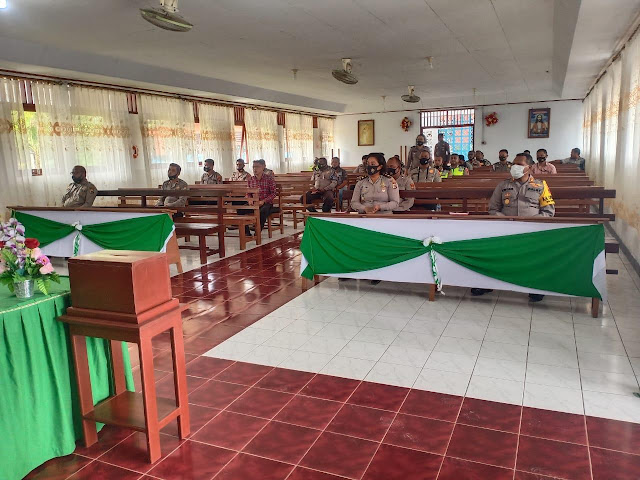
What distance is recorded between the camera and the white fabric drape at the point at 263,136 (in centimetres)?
1355

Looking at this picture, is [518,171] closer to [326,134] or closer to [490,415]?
[490,415]

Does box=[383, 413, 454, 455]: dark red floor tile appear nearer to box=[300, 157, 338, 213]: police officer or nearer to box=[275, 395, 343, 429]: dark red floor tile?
box=[275, 395, 343, 429]: dark red floor tile

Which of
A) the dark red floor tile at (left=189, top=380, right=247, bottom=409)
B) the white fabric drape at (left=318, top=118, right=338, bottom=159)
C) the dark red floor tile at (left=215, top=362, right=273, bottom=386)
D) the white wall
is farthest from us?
the white fabric drape at (left=318, top=118, right=338, bottom=159)

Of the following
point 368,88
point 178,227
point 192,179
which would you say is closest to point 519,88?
point 368,88

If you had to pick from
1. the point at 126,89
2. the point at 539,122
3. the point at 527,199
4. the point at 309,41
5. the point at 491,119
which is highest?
the point at 309,41

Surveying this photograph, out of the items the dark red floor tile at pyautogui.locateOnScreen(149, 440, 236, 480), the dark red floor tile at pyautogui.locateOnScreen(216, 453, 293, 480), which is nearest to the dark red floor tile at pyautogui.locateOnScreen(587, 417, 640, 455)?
the dark red floor tile at pyautogui.locateOnScreen(216, 453, 293, 480)

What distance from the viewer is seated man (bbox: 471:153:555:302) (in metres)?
4.75

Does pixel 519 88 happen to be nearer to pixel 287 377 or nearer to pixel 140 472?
pixel 287 377

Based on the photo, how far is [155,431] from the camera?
238 cm

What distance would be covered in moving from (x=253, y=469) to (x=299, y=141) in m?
14.4

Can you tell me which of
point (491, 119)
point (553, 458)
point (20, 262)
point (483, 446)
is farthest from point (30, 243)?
point (491, 119)

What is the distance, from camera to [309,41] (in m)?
7.29

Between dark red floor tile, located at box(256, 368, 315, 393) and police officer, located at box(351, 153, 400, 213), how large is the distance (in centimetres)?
260

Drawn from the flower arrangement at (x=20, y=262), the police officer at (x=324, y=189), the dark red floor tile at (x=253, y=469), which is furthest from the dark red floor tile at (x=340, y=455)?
the police officer at (x=324, y=189)
